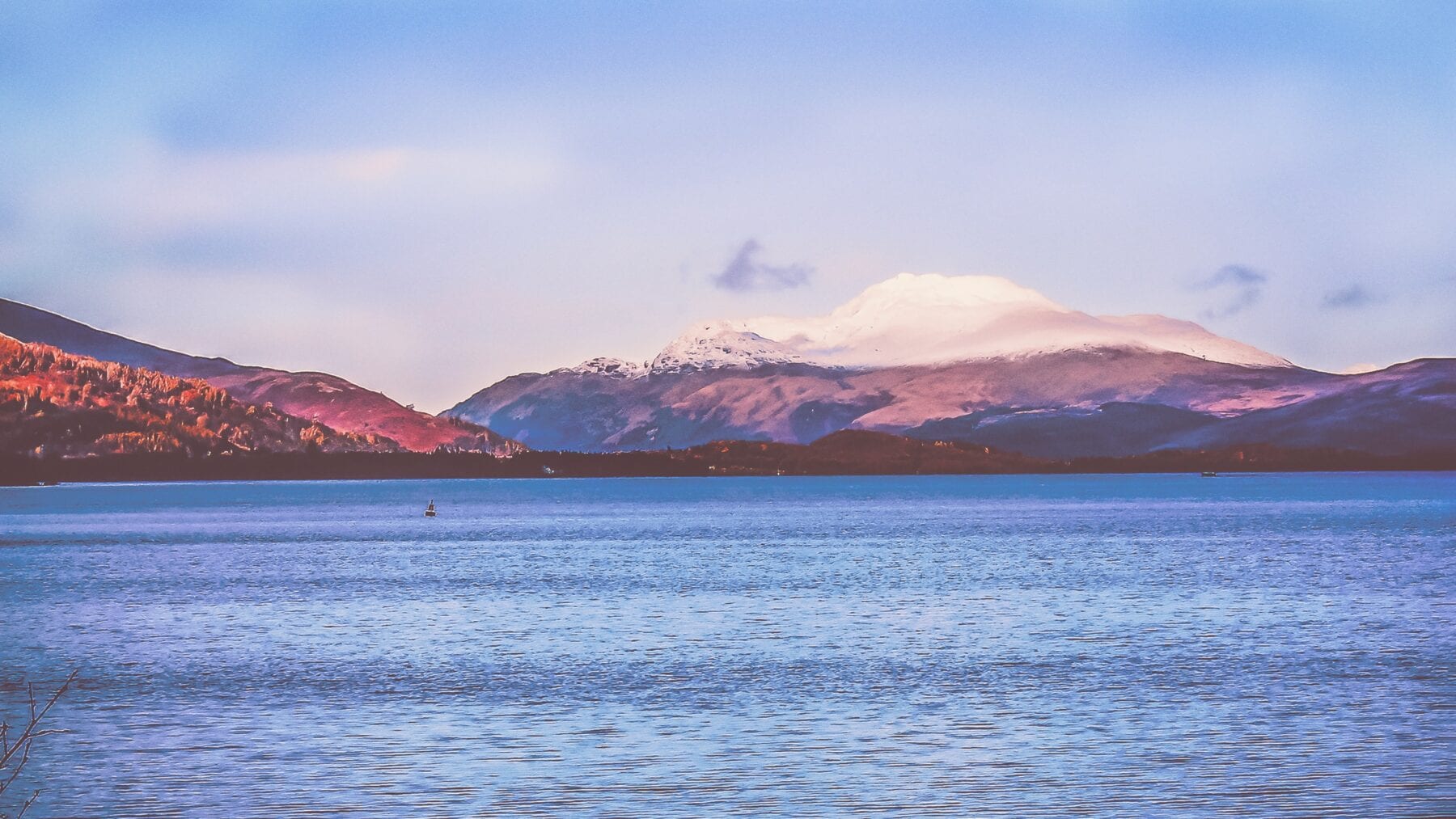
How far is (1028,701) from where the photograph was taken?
38.8 meters

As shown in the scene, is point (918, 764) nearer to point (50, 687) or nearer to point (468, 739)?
point (468, 739)

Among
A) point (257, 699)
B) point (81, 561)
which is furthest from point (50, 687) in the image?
point (81, 561)

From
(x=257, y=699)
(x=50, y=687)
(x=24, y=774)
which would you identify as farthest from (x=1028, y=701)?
(x=50, y=687)

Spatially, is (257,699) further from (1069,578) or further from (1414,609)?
(1069,578)

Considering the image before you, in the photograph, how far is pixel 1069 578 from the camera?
83812 millimetres

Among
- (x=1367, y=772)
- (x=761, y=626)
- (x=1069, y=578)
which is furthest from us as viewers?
(x=1069, y=578)

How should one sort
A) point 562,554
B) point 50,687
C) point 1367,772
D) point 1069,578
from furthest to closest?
point 562,554
point 1069,578
point 50,687
point 1367,772

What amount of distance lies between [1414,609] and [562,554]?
62.6 meters

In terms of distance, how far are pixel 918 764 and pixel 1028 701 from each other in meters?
8.42

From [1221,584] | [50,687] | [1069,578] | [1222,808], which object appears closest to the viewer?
[1222,808]

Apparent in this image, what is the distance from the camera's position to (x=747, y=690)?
4128 cm

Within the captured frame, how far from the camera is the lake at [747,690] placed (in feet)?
95.0

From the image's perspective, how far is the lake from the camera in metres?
29.0

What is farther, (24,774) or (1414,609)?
(1414,609)
